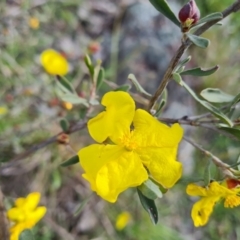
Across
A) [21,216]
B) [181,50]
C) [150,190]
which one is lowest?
[21,216]

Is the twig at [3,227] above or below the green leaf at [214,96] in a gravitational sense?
below

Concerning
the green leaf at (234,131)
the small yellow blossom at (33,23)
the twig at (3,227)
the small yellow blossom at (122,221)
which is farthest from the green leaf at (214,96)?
the small yellow blossom at (33,23)

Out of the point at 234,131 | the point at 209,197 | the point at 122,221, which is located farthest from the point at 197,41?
the point at 122,221

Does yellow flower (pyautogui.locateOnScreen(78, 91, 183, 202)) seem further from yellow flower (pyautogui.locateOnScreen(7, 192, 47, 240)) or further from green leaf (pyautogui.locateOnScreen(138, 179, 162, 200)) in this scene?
yellow flower (pyautogui.locateOnScreen(7, 192, 47, 240))

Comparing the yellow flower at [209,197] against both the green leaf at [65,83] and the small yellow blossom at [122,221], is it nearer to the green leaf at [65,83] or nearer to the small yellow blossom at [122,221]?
the green leaf at [65,83]

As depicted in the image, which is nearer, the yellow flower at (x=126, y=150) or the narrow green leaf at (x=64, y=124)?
the yellow flower at (x=126, y=150)

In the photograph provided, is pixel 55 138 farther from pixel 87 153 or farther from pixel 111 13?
pixel 111 13

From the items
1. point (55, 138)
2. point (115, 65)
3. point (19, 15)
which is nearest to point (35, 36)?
point (19, 15)

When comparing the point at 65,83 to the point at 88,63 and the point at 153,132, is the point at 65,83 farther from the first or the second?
the point at 153,132
